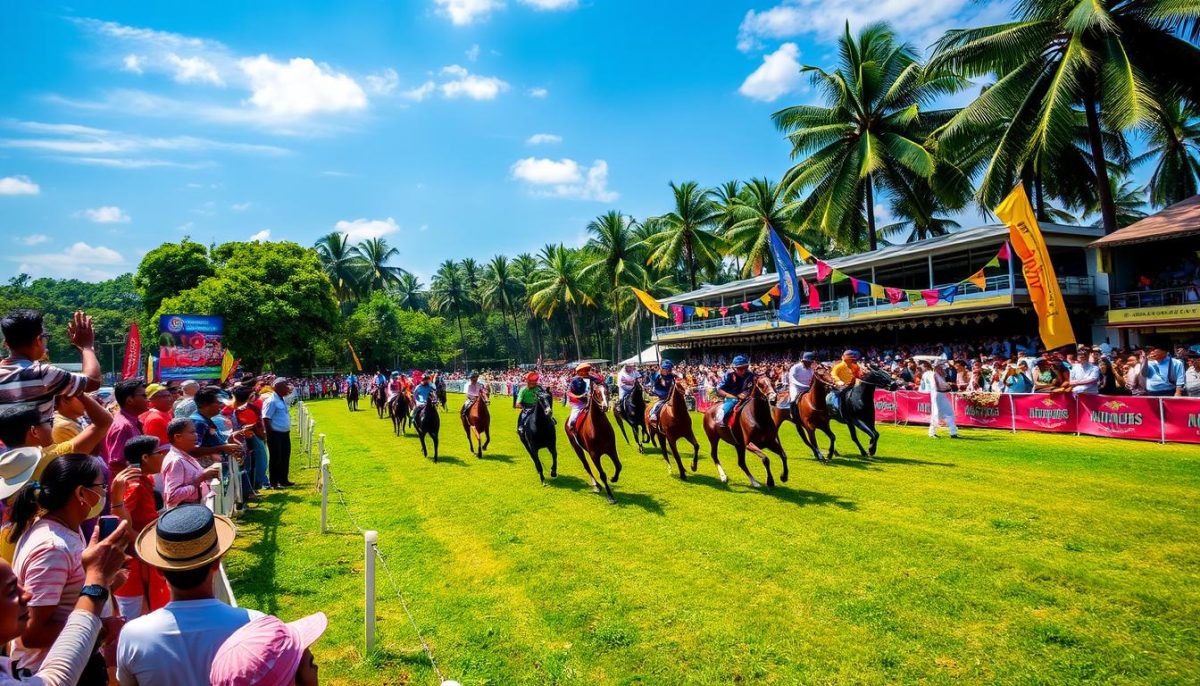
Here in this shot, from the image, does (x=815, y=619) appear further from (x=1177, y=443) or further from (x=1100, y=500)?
(x=1177, y=443)

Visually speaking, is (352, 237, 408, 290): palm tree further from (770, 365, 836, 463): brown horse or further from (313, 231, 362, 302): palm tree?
(770, 365, 836, 463): brown horse

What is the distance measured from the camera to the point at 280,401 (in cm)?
1209

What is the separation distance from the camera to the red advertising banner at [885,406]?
18.8m

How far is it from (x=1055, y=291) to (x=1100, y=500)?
20.4ft

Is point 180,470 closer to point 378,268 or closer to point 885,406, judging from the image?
point 885,406

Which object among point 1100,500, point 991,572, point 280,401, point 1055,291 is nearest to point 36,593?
point 991,572

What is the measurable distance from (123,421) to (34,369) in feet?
6.76

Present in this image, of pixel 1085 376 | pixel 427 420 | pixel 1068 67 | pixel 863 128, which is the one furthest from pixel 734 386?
pixel 863 128

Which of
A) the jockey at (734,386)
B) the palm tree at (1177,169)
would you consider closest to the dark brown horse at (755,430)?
the jockey at (734,386)

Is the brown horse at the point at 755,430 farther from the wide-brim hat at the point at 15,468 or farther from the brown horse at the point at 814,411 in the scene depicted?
the wide-brim hat at the point at 15,468

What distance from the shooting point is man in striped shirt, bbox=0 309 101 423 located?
3920 mm

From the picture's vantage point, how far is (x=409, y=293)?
82.6 metres

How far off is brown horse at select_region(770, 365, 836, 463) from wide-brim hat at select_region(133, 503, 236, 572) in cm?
1095

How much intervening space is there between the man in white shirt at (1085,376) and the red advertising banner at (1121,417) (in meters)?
0.21
